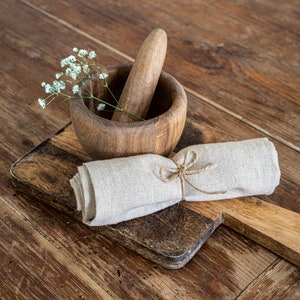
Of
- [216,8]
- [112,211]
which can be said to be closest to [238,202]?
[112,211]

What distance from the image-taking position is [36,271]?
0.79m

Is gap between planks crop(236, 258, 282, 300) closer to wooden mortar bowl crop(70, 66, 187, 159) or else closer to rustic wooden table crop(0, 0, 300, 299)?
rustic wooden table crop(0, 0, 300, 299)

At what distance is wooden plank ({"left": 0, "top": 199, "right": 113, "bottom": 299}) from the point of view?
0.76 meters

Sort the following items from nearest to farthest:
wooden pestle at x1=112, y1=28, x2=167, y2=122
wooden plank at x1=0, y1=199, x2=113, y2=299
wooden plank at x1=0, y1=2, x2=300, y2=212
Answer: wooden plank at x1=0, y1=199, x2=113, y2=299, wooden pestle at x1=112, y1=28, x2=167, y2=122, wooden plank at x1=0, y1=2, x2=300, y2=212

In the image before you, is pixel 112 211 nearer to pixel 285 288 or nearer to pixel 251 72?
pixel 285 288

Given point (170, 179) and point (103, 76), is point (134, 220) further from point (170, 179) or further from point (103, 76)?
point (103, 76)

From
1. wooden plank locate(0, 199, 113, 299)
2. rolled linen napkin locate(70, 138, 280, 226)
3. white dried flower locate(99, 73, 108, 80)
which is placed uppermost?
white dried flower locate(99, 73, 108, 80)

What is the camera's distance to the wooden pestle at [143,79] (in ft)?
2.84

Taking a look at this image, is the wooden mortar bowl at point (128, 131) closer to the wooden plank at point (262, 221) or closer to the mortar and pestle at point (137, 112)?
the mortar and pestle at point (137, 112)

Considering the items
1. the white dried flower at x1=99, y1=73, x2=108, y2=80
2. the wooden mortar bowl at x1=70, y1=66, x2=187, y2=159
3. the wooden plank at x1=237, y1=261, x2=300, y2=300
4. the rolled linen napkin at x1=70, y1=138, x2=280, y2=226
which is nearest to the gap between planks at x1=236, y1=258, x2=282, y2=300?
the wooden plank at x1=237, y1=261, x2=300, y2=300

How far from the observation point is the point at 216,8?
1.44 m

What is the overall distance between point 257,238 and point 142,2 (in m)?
0.82

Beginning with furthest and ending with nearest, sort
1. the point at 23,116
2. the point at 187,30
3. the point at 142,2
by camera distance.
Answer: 1. the point at 142,2
2. the point at 187,30
3. the point at 23,116

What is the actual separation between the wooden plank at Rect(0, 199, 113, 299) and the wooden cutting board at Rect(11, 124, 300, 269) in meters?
0.06
